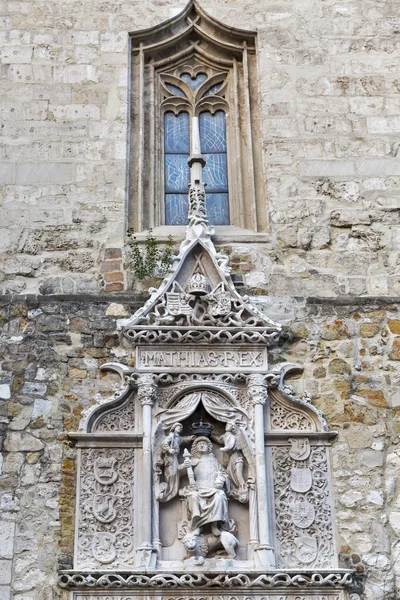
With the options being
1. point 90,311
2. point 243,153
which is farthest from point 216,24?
Answer: point 90,311

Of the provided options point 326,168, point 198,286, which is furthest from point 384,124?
point 198,286

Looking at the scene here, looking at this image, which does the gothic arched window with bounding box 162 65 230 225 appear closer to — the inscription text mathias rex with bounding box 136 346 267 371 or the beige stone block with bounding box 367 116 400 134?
the beige stone block with bounding box 367 116 400 134

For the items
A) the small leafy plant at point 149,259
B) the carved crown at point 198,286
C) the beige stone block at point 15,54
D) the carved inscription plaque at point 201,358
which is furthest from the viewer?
the beige stone block at point 15,54

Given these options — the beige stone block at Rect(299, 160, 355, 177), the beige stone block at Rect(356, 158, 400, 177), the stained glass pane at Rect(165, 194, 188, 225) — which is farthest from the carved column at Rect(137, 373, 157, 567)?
the beige stone block at Rect(356, 158, 400, 177)

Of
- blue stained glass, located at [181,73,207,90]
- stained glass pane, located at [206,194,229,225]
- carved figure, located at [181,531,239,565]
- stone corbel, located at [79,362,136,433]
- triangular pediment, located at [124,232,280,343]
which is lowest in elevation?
carved figure, located at [181,531,239,565]

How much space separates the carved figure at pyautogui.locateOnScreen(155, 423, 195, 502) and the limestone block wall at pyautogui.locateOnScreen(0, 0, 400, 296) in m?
1.50

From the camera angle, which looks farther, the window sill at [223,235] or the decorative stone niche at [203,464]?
the window sill at [223,235]

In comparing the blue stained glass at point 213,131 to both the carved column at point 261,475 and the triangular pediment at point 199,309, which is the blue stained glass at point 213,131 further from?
the carved column at point 261,475

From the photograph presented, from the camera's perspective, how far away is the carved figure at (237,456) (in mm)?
8695

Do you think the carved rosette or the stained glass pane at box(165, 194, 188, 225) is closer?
the carved rosette

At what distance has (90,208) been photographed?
9992 millimetres

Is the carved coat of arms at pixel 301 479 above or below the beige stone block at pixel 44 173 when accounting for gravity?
below

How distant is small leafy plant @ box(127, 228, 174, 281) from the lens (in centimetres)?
966

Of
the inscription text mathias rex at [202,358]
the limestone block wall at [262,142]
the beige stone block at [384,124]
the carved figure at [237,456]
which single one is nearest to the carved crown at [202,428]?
the carved figure at [237,456]
